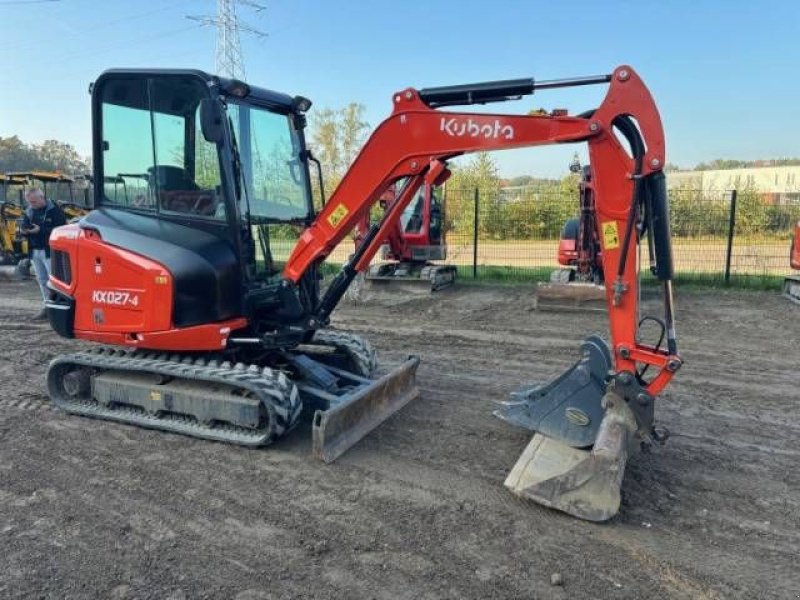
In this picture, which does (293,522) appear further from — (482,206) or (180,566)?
(482,206)

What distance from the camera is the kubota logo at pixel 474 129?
4.26m

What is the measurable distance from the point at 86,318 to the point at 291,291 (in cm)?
175

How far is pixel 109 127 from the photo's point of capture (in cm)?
533

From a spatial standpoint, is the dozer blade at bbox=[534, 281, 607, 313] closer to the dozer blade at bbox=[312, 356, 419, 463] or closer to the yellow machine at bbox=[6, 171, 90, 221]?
the dozer blade at bbox=[312, 356, 419, 463]

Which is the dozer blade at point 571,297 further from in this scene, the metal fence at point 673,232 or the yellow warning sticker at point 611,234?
the yellow warning sticker at point 611,234

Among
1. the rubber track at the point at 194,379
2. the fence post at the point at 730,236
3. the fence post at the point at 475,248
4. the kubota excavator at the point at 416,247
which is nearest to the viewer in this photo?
the rubber track at the point at 194,379

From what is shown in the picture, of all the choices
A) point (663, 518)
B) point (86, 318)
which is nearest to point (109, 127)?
point (86, 318)

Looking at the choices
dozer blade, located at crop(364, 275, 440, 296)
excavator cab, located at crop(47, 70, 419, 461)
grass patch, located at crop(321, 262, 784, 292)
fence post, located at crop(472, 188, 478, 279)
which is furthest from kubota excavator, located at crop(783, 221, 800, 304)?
excavator cab, located at crop(47, 70, 419, 461)

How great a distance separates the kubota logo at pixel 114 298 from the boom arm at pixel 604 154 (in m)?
1.93

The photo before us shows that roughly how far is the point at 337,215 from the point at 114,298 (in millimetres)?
1925

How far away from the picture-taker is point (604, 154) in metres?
4.01

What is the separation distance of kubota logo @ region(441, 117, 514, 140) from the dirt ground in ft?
7.33

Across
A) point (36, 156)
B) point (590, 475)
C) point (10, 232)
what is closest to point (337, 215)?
point (590, 475)

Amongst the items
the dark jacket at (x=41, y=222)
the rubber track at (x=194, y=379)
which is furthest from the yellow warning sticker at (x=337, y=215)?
the dark jacket at (x=41, y=222)
